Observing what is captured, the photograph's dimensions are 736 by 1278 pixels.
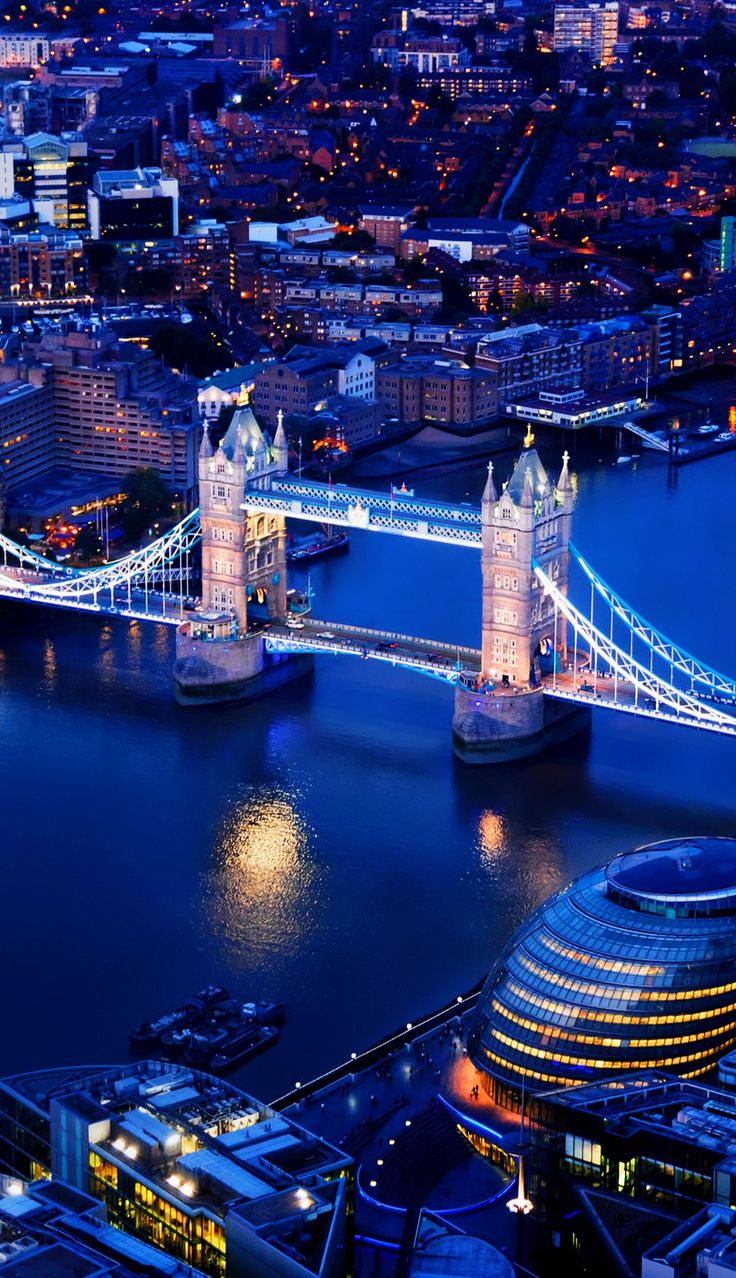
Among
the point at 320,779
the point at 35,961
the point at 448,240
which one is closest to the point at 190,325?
the point at 448,240

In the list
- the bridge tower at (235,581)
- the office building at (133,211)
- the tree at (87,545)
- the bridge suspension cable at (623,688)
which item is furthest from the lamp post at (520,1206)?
the office building at (133,211)

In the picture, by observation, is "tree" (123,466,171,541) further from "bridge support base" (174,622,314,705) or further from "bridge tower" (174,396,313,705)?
"bridge support base" (174,622,314,705)

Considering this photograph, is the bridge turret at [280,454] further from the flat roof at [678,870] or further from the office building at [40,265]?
the office building at [40,265]

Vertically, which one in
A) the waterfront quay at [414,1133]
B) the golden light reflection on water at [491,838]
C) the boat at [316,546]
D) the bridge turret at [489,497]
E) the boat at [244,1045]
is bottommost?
the golden light reflection on water at [491,838]

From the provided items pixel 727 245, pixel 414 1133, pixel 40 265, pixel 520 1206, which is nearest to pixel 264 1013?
pixel 414 1133

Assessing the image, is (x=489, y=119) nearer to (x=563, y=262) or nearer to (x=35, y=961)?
(x=563, y=262)

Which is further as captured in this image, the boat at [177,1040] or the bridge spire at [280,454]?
the bridge spire at [280,454]

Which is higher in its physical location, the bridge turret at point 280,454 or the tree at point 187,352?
the bridge turret at point 280,454
